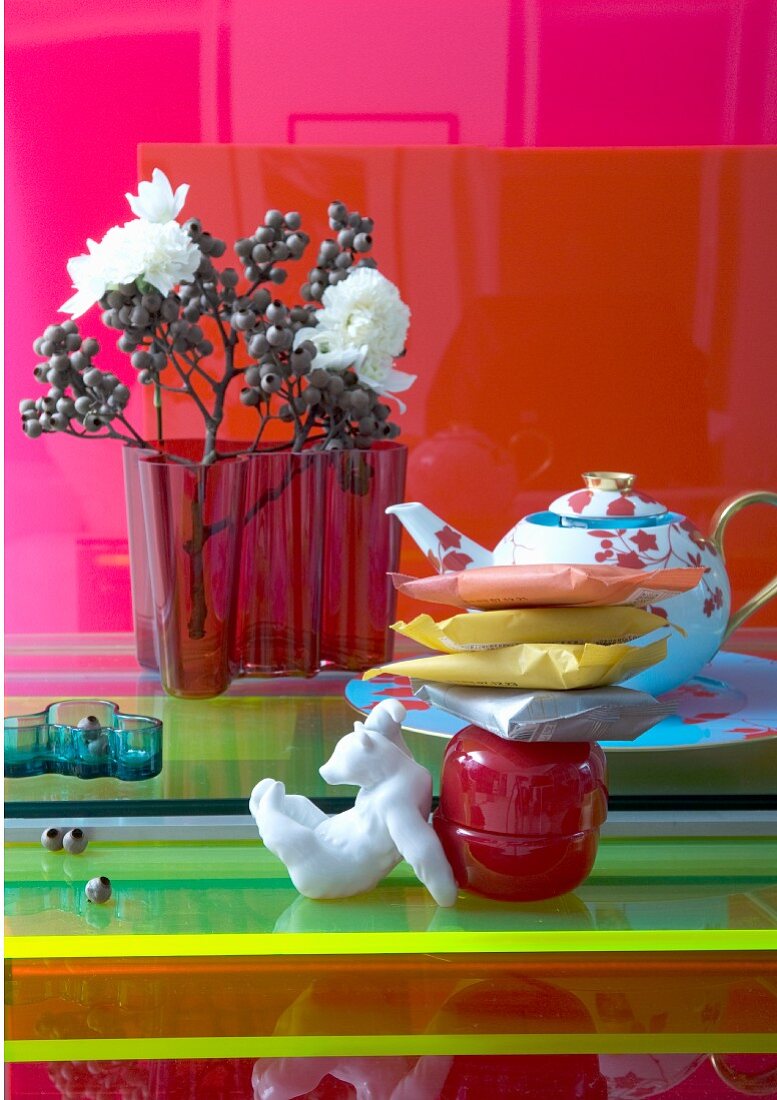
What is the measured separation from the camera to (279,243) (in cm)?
99

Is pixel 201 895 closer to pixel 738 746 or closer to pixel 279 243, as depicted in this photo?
pixel 738 746

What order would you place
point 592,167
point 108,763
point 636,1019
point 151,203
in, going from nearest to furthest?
1. point 636,1019
2. point 108,763
3. point 151,203
4. point 592,167

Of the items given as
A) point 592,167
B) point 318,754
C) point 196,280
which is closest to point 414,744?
point 318,754

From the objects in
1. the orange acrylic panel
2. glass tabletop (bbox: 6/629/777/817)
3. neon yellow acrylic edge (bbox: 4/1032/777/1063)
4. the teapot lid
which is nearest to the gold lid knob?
the teapot lid

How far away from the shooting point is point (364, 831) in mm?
669

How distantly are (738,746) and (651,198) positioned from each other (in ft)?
2.93

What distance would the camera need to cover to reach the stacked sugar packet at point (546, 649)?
0.64 meters

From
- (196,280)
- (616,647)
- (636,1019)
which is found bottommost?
(636,1019)

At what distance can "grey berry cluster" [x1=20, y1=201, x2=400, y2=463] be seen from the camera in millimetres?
964

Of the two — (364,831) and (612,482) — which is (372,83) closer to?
(612,482)

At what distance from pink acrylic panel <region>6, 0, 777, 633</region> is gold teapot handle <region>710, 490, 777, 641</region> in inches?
26.3

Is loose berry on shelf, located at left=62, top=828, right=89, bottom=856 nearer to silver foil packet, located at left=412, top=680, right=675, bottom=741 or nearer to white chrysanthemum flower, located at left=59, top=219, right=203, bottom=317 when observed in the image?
silver foil packet, located at left=412, top=680, right=675, bottom=741

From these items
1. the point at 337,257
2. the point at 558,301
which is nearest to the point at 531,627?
the point at 337,257

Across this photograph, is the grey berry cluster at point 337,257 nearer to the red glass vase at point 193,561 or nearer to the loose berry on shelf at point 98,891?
the red glass vase at point 193,561
